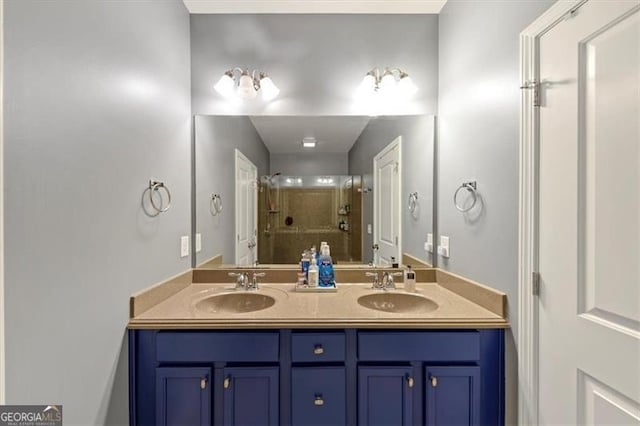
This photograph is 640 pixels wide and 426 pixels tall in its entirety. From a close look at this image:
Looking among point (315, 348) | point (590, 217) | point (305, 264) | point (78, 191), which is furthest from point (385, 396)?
point (78, 191)

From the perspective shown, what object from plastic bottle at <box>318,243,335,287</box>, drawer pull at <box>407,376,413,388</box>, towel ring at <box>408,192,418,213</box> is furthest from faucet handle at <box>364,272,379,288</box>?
drawer pull at <box>407,376,413,388</box>

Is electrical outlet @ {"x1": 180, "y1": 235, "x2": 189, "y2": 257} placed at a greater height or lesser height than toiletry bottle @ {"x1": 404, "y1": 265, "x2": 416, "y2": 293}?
greater

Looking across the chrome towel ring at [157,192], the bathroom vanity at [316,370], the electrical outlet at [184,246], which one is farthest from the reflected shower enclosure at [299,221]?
the bathroom vanity at [316,370]

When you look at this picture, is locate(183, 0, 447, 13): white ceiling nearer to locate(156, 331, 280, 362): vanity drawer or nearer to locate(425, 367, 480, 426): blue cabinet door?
locate(156, 331, 280, 362): vanity drawer

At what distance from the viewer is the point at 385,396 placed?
125 centimetres

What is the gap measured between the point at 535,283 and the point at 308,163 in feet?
4.56

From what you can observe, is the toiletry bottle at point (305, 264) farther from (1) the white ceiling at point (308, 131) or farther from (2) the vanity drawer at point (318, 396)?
(1) the white ceiling at point (308, 131)

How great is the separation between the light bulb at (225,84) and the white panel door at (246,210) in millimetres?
386

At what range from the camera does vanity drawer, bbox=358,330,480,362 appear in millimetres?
1252

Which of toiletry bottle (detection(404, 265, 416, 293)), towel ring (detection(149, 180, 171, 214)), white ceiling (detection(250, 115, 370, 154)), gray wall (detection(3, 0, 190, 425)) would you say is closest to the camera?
gray wall (detection(3, 0, 190, 425))

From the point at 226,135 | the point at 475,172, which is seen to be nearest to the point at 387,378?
the point at 475,172

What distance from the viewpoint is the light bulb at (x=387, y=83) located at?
1795mm

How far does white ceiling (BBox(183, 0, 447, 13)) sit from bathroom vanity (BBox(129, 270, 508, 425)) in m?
1.77

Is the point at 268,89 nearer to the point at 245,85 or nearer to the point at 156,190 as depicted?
the point at 245,85
